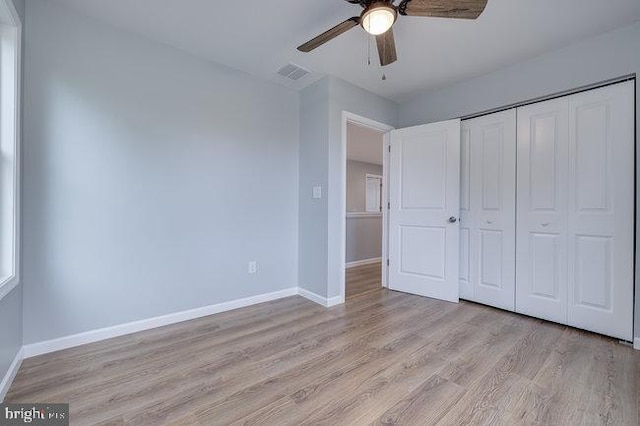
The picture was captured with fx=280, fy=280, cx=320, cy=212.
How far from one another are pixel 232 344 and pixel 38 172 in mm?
1815

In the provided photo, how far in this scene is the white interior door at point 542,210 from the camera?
2.47 metres

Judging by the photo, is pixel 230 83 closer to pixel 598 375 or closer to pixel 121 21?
pixel 121 21

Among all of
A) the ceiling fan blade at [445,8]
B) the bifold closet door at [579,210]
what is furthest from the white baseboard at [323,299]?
the ceiling fan blade at [445,8]

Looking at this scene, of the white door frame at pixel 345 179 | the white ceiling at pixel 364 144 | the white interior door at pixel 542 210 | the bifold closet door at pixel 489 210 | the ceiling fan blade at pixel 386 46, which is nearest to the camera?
the ceiling fan blade at pixel 386 46

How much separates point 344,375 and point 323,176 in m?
1.91

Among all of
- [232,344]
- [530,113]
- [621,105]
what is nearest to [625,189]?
[621,105]

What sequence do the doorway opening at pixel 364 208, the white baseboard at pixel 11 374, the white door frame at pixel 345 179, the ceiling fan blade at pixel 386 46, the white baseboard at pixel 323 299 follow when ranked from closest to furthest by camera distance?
the white baseboard at pixel 11 374, the ceiling fan blade at pixel 386 46, the white baseboard at pixel 323 299, the white door frame at pixel 345 179, the doorway opening at pixel 364 208

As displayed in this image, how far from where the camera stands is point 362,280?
4078 mm

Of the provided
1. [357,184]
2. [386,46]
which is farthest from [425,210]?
[357,184]

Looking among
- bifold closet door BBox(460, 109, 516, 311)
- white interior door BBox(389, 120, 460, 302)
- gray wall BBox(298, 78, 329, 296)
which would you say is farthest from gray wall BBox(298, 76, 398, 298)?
bifold closet door BBox(460, 109, 516, 311)

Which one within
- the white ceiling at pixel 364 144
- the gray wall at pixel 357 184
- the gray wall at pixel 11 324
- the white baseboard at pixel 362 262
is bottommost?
the white baseboard at pixel 362 262

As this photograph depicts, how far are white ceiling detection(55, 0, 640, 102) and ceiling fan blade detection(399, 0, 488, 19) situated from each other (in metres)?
0.50
